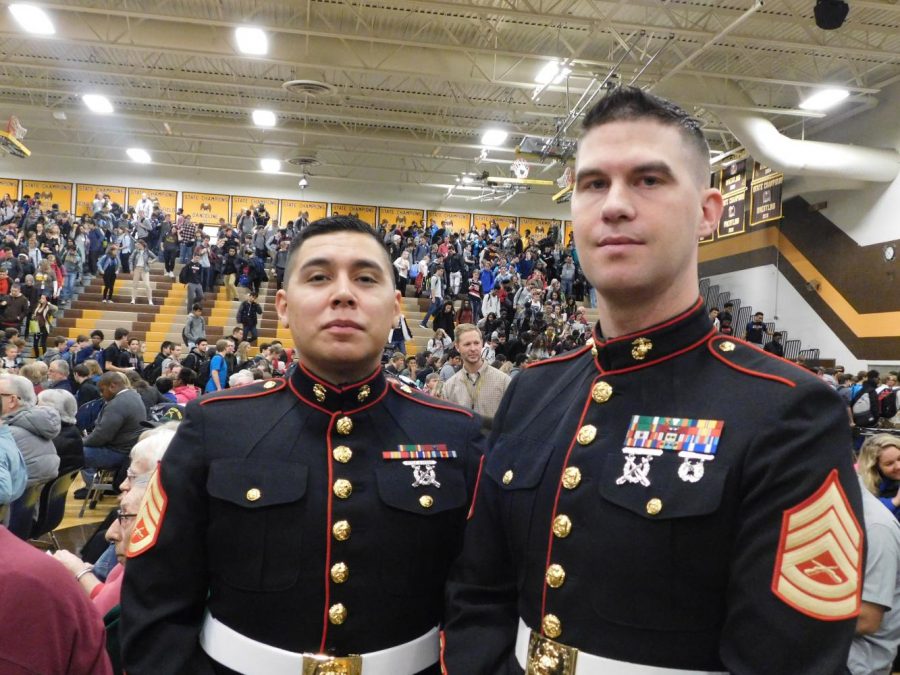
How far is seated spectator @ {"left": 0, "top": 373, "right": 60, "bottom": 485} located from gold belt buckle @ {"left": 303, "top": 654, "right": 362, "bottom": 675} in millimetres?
3948

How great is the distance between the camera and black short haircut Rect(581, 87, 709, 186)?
125 centimetres

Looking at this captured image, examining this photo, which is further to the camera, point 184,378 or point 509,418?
point 184,378

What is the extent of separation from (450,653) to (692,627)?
1.51ft

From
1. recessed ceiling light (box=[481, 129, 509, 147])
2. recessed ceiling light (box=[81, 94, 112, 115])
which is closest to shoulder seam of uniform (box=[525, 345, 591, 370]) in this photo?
recessed ceiling light (box=[481, 129, 509, 147])

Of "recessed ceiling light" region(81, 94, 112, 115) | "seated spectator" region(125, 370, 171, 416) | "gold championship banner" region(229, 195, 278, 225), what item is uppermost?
"recessed ceiling light" region(81, 94, 112, 115)

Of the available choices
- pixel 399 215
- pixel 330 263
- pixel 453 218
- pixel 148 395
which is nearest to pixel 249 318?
pixel 148 395

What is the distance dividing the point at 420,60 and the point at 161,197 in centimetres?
1368

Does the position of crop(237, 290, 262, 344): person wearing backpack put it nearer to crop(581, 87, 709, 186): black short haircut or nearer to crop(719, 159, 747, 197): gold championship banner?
crop(719, 159, 747, 197): gold championship banner

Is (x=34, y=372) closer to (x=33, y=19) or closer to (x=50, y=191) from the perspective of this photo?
(x=33, y=19)

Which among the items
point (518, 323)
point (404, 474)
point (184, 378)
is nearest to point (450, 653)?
point (404, 474)

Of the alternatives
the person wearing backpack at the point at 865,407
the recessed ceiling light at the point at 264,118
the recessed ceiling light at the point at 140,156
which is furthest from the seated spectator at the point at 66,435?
the recessed ceiling light at the point at 140,156

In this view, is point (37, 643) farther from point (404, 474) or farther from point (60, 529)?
point (60, 529)

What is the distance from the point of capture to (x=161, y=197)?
23578 millimetres

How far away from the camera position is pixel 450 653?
1.34 m
